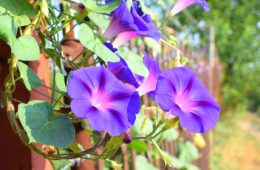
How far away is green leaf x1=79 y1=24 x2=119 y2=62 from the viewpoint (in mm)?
856

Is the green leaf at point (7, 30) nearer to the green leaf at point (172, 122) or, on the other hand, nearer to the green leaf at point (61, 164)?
the green leaf at point (172, 122)

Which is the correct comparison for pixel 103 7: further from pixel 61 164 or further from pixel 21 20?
pixel 61 164

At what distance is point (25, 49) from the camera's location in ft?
2.78

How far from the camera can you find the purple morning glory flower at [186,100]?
845 mm

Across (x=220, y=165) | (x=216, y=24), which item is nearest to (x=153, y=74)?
(x=220, y=165)

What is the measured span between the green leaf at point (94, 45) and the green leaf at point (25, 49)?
3.4 inches

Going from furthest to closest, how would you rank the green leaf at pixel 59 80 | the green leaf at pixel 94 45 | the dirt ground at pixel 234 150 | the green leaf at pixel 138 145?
the dirt ground at pixel 234 150 < the green leaf at pixel 138 145 < the green leaf at pixel 59 80 < the green leaf at pixel 94 45

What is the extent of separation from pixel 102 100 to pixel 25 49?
17 cm

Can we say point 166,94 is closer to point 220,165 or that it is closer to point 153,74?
point 153,74

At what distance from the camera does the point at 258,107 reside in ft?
64.3

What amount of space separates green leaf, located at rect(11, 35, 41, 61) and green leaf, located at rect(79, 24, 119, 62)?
85mm

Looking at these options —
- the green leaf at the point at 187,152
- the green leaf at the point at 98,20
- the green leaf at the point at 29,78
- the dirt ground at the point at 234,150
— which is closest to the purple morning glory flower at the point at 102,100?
the green leaf at the point at 29,78

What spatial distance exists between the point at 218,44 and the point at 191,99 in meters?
11.7

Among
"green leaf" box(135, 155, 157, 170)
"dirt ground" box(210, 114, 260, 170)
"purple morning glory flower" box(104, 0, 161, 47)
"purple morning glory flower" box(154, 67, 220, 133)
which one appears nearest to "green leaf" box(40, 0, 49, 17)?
"purple morning glory flower" box(104, 0, 161, 47)
